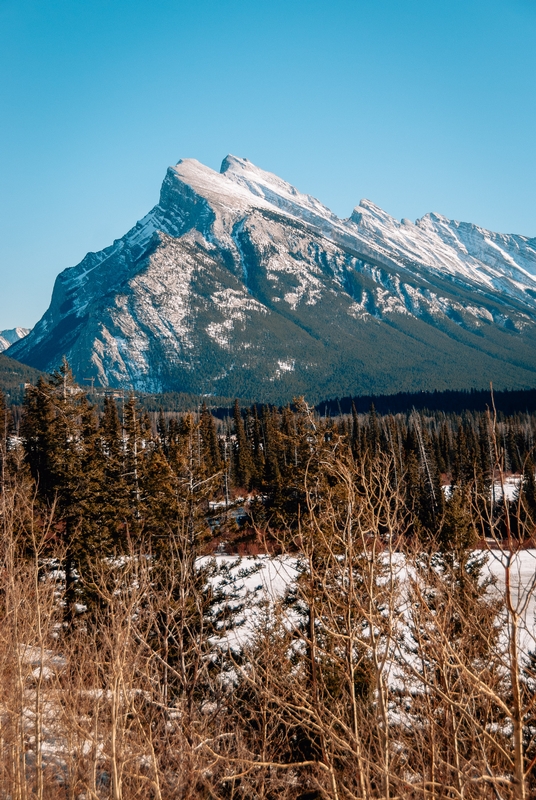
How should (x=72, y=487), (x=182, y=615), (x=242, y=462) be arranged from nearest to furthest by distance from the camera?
(x=182, y=615)
(x=72, y=487)
(x=242, y=462)

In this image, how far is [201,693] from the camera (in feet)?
61.8

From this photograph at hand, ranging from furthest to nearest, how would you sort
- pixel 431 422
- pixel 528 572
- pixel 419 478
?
pixel 431 422 → pixel 419 478 → pixel 528 572

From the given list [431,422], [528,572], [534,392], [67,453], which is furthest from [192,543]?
[534,392]

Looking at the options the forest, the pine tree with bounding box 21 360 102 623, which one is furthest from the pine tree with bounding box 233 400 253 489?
the pine tree with bounding box 21 360 102 623

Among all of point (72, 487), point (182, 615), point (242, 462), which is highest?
point (242, 462)

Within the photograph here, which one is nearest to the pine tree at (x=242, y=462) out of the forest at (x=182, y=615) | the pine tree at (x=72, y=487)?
the forest at (x=182, y=615)

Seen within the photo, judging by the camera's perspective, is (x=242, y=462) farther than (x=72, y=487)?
Yes

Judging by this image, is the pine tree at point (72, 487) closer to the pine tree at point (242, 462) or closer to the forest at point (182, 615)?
the forest at point (182, 615)

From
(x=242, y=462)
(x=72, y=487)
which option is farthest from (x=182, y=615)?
(x=242, y=462)

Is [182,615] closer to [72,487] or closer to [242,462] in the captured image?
[72,487]

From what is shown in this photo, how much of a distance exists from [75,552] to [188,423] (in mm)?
7085

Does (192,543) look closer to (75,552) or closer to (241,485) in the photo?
(75,552)

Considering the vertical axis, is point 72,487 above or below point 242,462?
below

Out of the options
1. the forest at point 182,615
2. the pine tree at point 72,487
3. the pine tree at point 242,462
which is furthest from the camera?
the pine tree at point 242,462
